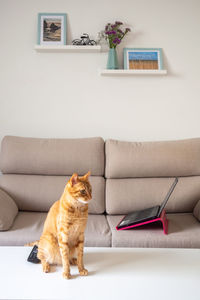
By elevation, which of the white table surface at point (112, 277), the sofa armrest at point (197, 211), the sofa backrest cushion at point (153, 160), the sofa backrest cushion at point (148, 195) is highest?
the sofa backrest cushion at point (153, 160)

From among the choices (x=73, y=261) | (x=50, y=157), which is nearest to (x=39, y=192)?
(x=50, y=157)

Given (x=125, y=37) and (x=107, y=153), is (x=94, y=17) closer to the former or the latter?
(x=125, y=37)

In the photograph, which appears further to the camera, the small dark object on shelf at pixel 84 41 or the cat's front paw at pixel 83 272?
the small dark object on shelf at pixel 84 41

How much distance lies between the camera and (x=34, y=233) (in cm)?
165

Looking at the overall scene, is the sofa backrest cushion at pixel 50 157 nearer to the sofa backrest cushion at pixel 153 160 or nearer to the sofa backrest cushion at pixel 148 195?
the sofa backrest cushion at pixel 153 160

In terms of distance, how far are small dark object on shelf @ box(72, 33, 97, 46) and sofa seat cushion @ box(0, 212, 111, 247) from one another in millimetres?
1481

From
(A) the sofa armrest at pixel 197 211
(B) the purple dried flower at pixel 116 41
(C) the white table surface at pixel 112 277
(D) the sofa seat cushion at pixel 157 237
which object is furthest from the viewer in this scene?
(B) the purple dried flower at pixel 116 41

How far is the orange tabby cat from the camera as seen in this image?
1040 millimetres

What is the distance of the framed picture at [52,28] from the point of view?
8.26ft

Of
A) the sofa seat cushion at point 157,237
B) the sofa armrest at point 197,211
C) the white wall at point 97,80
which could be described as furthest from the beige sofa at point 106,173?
the white wall at point 97,80

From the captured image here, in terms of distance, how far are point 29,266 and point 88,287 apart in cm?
27

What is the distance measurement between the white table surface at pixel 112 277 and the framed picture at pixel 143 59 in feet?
5.58

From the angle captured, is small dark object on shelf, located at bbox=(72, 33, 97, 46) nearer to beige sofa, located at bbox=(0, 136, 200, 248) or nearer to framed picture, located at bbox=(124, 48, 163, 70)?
framed picture, located at bbox=(124, 48, 163, 70)

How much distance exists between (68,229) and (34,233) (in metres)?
0.67
